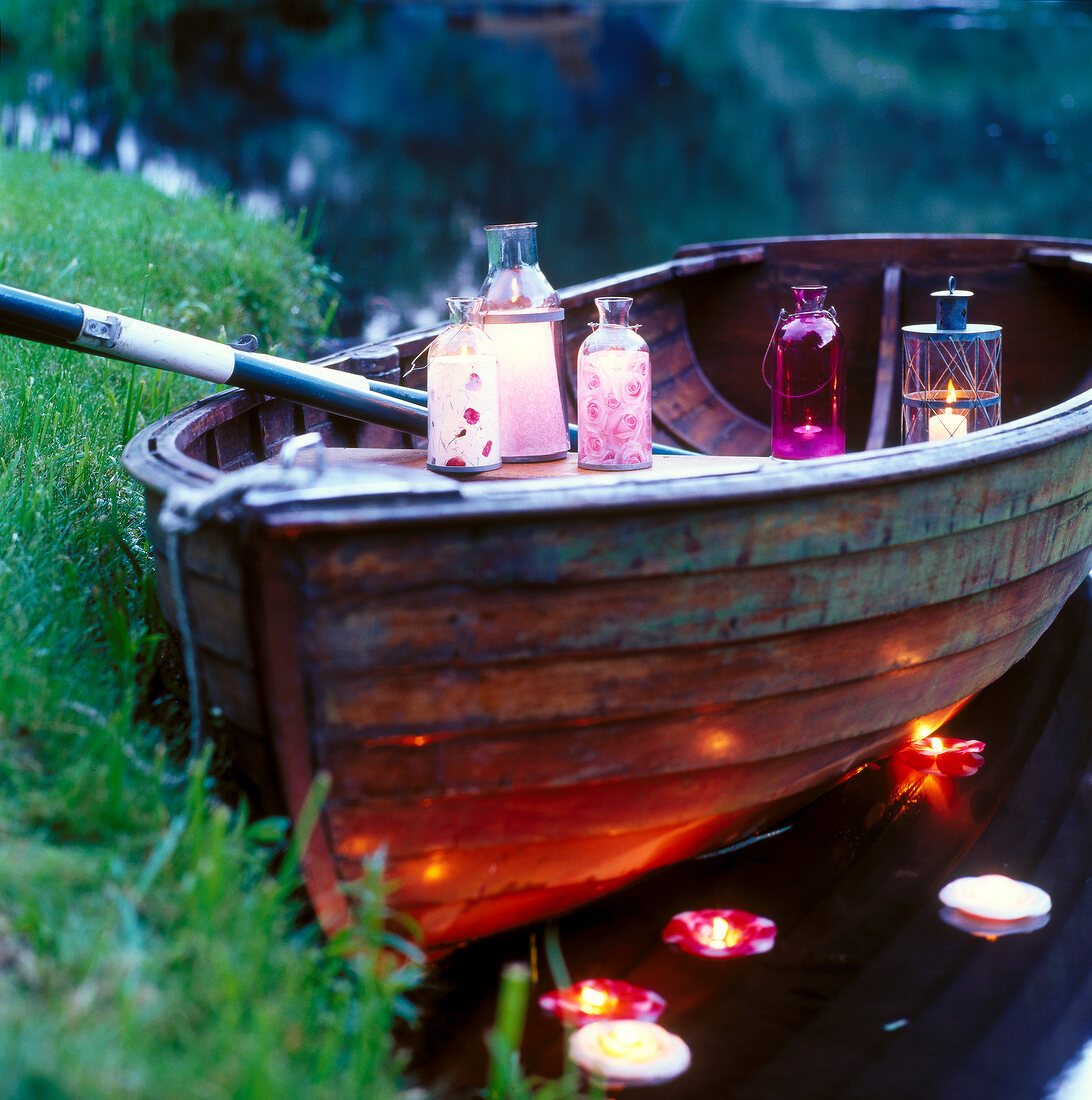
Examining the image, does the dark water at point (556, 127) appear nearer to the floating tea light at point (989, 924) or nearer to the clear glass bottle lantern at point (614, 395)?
the clear glass bottle lantern at point (614, 395)

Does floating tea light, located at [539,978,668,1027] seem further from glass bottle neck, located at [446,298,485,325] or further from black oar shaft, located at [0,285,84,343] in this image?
black oar shaft, located at [0,285,84,343]

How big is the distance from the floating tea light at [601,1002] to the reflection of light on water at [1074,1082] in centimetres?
57

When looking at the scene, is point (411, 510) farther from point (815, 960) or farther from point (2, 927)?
point (815, 960)

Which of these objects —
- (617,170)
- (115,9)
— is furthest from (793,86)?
(115,9)

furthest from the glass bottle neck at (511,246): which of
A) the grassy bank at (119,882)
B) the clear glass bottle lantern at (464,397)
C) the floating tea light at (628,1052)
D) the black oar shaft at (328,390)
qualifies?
the floating tea light at (628,1052)

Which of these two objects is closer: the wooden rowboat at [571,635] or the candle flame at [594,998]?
the wooden rowboat at [571,635]

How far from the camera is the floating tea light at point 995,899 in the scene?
218 cm

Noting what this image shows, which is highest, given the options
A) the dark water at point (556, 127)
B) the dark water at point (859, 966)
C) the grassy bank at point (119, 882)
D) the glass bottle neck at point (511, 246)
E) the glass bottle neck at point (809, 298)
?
the dark water at point (556, 127)

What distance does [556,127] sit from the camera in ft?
50.2

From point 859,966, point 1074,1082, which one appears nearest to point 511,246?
point 859,966

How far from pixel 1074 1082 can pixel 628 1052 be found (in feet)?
2.17

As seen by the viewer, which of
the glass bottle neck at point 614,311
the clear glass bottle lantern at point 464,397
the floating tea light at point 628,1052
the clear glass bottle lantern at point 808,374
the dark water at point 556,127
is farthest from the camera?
the dark water at point 556,127

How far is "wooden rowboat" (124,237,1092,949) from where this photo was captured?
63.3 inches

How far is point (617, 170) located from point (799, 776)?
11.2 m
